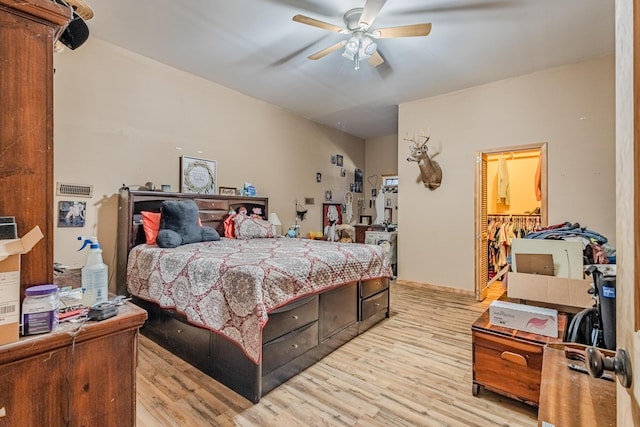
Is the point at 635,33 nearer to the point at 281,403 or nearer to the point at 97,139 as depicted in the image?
the point at 281,403

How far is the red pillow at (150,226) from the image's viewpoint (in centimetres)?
318

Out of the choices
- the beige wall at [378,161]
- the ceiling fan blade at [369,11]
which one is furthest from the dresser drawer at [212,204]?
the beige wall at [378,161]

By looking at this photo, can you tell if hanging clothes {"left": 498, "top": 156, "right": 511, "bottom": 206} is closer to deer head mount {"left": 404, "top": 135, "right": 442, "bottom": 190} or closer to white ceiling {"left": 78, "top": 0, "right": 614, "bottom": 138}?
deer head mount {"left": 404, "top": 135, "right": 442, "bottom": 190}

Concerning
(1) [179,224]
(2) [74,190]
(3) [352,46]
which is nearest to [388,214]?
(3) [352,46]

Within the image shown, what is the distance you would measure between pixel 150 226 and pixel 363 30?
9.62 ft

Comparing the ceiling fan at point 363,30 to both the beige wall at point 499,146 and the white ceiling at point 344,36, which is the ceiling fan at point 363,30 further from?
the beige wall at point 499,146

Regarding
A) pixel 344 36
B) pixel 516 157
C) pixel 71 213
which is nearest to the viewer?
pixel 71 213

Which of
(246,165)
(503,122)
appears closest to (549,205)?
(503,122)

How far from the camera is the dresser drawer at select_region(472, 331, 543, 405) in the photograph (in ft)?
5.81

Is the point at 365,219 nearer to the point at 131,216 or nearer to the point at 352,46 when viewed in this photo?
the point at 352,46

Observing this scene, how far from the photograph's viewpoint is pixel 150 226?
10.5 ft

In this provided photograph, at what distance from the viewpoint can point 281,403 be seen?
1.93m

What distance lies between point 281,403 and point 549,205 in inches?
157

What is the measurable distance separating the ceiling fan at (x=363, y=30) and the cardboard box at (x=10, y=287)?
247 cm
